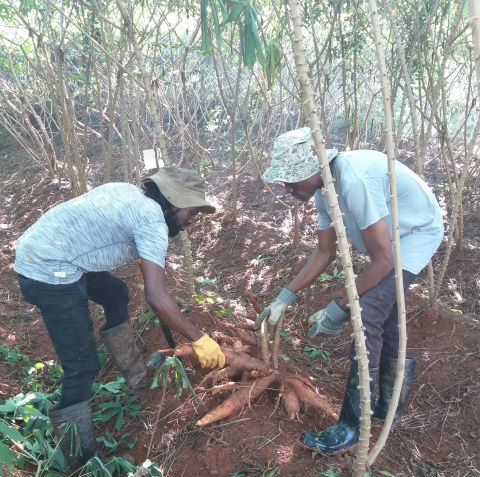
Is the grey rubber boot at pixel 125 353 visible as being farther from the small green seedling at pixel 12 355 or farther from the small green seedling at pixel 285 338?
the small green seedling at pixel 285 338

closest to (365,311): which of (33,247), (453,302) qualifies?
(33,247)

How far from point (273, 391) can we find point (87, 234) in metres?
1.34

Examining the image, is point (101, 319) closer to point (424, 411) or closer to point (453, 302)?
point (424, 411)

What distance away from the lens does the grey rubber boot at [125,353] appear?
2.55 m

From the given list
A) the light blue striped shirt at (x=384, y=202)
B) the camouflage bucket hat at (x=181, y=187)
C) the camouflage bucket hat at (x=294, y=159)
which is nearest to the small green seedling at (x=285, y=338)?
the light blue striped shirt at (x=384, y=202)

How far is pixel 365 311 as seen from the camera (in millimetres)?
1964

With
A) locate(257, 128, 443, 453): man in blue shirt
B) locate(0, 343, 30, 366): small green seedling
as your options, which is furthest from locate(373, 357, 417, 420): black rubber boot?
locate(0, 343, 30, 366): small green seedling

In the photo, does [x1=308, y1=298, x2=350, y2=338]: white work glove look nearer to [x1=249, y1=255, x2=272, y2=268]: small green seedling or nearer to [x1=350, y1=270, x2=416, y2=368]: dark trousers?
[x1=350, y1=270, x2=416, y2=368]: dark trousers

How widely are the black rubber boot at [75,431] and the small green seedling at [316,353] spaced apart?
62.9 inches

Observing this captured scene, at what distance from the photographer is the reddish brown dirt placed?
1.99m

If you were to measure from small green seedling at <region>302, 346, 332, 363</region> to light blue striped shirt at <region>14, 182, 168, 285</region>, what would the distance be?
1.64 metres

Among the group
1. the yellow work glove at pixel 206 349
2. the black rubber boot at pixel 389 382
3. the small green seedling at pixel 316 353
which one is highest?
the yellow work glove at pixel 206 349

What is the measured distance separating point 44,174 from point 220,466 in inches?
306

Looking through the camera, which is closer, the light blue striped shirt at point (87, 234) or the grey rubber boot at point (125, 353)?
the light blue striped shirt at point (87, 234)
